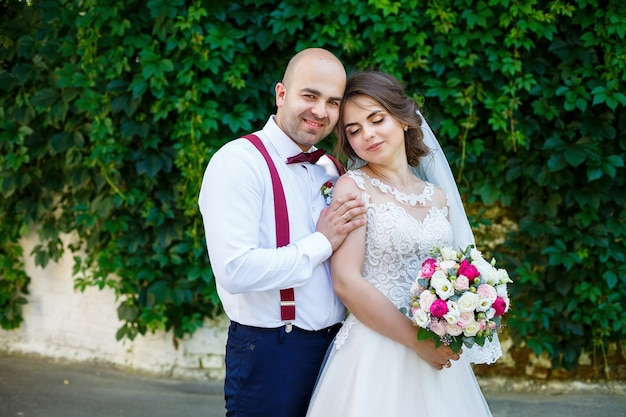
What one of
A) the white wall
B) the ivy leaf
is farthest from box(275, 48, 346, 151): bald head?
the ivy leaf

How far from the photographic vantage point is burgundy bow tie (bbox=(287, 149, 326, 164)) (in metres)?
2.57

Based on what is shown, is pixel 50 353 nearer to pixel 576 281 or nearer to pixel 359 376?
pixel 359 376

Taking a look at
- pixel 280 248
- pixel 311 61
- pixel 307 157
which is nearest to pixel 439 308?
pixel 280 248

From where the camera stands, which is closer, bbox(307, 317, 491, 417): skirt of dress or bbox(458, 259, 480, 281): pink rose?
bbox(458, 259, 480, 281): pink rose

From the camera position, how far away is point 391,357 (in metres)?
2.47

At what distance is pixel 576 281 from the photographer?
4.29 metres

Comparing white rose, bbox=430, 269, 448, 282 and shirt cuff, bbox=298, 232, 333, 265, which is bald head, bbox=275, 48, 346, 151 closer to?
shirt cuff, bbox=298, 232, 333, 265

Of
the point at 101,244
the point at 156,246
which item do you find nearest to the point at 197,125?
the point at 156,246

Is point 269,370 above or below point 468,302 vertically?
below

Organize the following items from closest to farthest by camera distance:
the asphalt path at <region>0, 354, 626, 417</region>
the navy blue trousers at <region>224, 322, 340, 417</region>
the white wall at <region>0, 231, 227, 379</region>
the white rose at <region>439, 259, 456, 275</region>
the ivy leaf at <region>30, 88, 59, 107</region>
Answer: the white rose at <region>439, 259, 456, 275</region>
the navy blue trousers at <region>224, 322, 340, 417</region>
the asphalt path at <region>0, 354, 626, 417</region>
the ivy leaf at <region>30, 88, 59, 107</region>
the white wall at <region>0, 231, 227, 379</region>

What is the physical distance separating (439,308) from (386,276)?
418 millimetres

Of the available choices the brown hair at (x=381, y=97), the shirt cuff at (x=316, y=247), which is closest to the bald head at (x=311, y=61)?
the brown hair at (x=381, y=97)

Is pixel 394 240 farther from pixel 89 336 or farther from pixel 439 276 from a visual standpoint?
pixel 89 336

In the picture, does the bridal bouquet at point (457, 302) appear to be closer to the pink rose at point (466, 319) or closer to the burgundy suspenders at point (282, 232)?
the pink rose at point (466, 319)
